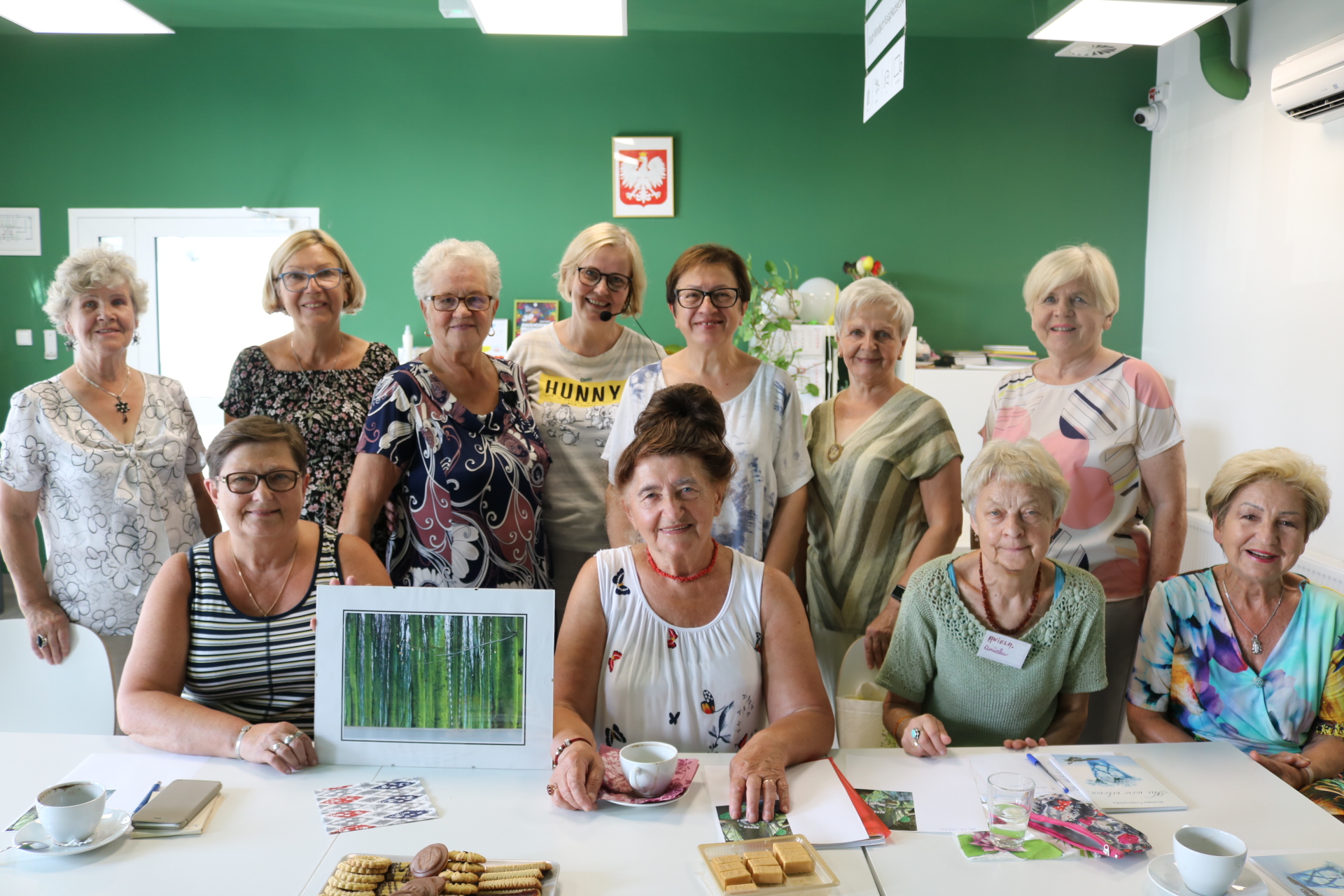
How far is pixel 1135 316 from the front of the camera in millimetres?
5594

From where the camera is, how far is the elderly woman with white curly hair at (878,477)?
2.49 meters

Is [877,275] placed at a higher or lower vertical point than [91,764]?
higher

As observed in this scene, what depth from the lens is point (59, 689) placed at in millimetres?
2137

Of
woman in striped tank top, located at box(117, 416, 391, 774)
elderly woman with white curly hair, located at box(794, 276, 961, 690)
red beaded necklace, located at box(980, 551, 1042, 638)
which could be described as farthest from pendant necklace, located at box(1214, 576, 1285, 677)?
woman in striped tank top, located at box(117, 416, 391, 774)

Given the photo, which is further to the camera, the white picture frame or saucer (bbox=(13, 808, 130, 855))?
the white picture frame

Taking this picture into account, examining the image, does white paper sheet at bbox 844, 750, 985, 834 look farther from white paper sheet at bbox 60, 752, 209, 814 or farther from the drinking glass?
white paper sheet at bbox 60, 752, 209, 814

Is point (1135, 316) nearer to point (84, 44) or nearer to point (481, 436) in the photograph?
point (481, 436)

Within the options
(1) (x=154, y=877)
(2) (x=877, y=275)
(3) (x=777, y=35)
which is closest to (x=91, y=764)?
(1) (x=154, y=877)

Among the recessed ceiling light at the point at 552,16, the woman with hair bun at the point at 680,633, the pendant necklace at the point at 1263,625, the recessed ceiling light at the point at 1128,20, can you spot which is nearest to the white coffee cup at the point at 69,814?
the woman with hair bun at the point at 680,633

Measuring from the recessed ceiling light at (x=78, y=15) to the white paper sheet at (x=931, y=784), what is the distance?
12.5ft

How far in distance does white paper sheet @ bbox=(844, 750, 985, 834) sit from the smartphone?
42.8 inches

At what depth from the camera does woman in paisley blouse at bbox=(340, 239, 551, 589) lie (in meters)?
2.27

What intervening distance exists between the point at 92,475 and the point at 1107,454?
2.82 metres

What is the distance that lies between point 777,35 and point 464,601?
4769 millimetres
